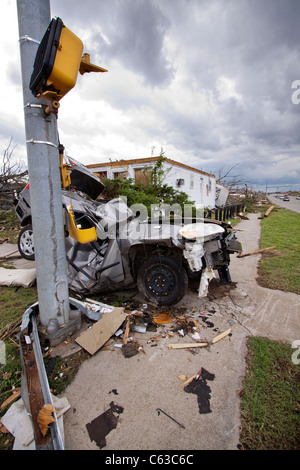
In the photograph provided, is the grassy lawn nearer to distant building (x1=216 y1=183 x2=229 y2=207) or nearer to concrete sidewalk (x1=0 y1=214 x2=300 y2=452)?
A: concrete sidewalk (x1=0 y1=214 x2=300 y2=452)

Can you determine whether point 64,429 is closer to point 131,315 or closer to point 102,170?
point 131,315

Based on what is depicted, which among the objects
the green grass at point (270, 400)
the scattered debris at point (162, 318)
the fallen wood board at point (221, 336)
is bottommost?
the green grass at point (270, 400)

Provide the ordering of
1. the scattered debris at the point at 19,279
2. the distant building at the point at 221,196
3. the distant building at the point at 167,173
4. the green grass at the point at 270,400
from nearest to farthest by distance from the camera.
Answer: the green grass at the point at 270,400 < the scattered debris at the point at 19,279 < the distant building at the point at 167,173 < the distant building at the point at 221,196

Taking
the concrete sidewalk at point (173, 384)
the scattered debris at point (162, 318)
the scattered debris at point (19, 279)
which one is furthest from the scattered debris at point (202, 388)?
the scattered debris at point (19, 279)

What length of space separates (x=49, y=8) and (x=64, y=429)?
3855mm

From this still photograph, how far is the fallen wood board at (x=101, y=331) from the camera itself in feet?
7.87

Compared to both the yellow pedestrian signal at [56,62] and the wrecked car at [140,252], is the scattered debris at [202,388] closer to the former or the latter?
the wrecked car at [140,252]

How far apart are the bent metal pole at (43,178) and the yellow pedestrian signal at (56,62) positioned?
1.17ft

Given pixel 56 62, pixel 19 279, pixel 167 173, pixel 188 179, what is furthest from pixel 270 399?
pixel 188 179

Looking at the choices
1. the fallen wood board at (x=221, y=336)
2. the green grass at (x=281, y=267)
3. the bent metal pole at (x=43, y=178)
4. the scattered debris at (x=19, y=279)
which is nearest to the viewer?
the bent metal pole at (x=43, y=178)

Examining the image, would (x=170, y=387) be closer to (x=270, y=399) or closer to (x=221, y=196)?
(x=270, y=399)
